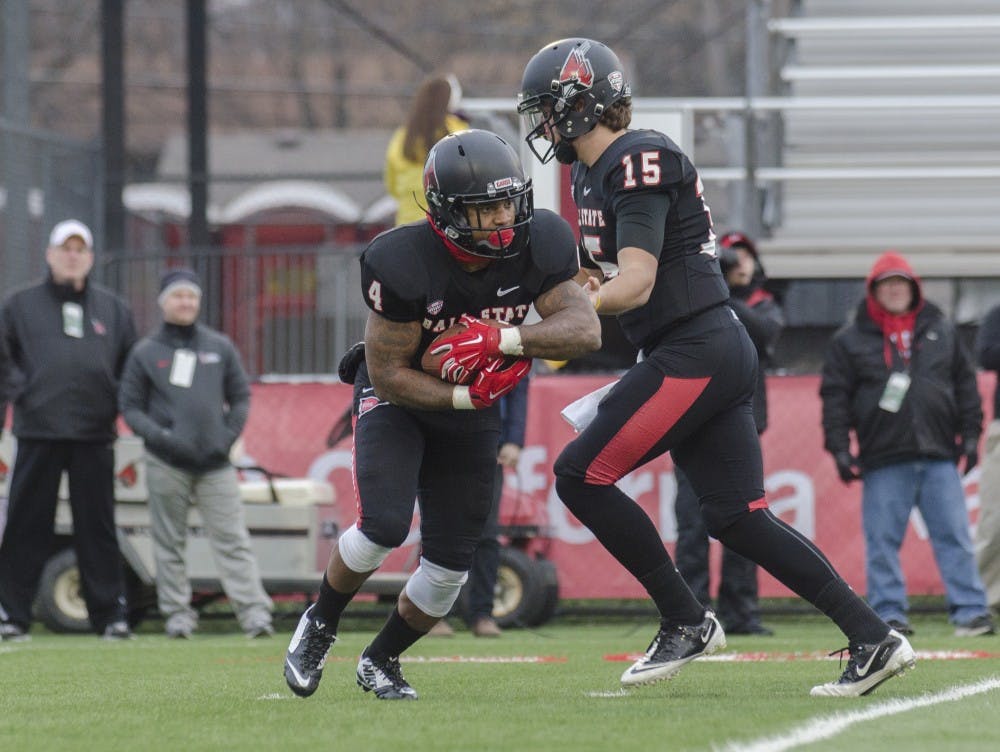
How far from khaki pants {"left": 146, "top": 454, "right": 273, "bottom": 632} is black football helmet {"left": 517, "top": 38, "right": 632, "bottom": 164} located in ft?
15.1

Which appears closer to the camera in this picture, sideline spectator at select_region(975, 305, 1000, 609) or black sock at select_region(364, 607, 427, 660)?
black sock at select_region(364, 607, 427, 660)

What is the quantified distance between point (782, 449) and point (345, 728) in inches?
260

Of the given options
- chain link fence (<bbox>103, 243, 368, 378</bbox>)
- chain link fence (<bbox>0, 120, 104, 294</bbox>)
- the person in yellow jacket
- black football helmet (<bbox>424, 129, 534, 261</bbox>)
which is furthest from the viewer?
chain link fence (<bbox>0, 120, 104, 294</bbox>)

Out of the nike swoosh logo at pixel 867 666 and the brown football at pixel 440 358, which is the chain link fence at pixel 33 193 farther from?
the nike swoosh logo at pixel 867 666

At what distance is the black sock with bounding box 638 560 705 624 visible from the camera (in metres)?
5.95

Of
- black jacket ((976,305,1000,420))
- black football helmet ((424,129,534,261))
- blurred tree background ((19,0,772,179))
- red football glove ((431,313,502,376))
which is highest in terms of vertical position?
blurred tree background ((19,0,772,179))

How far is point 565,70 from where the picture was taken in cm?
607

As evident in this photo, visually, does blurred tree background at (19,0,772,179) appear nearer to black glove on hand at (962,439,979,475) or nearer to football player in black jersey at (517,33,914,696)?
black glove on hand at (962,439,979,475)

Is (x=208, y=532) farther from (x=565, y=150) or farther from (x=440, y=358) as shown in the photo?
(x=440, y=358)

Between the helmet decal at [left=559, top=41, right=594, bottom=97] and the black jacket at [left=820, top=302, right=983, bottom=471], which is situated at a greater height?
the helmet decal at [left=559, top=41, right=594, bottom=97]

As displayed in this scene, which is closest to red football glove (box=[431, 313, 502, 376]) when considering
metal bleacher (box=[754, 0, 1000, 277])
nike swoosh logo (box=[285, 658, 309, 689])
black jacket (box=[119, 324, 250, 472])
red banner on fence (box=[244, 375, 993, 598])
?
nike swoosh logo (box=[285, 658, 309, 689])

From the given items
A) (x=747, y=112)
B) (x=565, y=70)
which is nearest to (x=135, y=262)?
(x=747, y=112)

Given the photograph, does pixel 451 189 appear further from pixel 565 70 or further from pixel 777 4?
pixel 777 4

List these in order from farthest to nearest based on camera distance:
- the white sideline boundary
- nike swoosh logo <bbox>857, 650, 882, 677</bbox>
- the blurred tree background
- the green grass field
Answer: the blurred tree background → nike swoosh logo <bbox>857, 650, 882, 677</bbox> → the green grass field → the white sideline boundary
